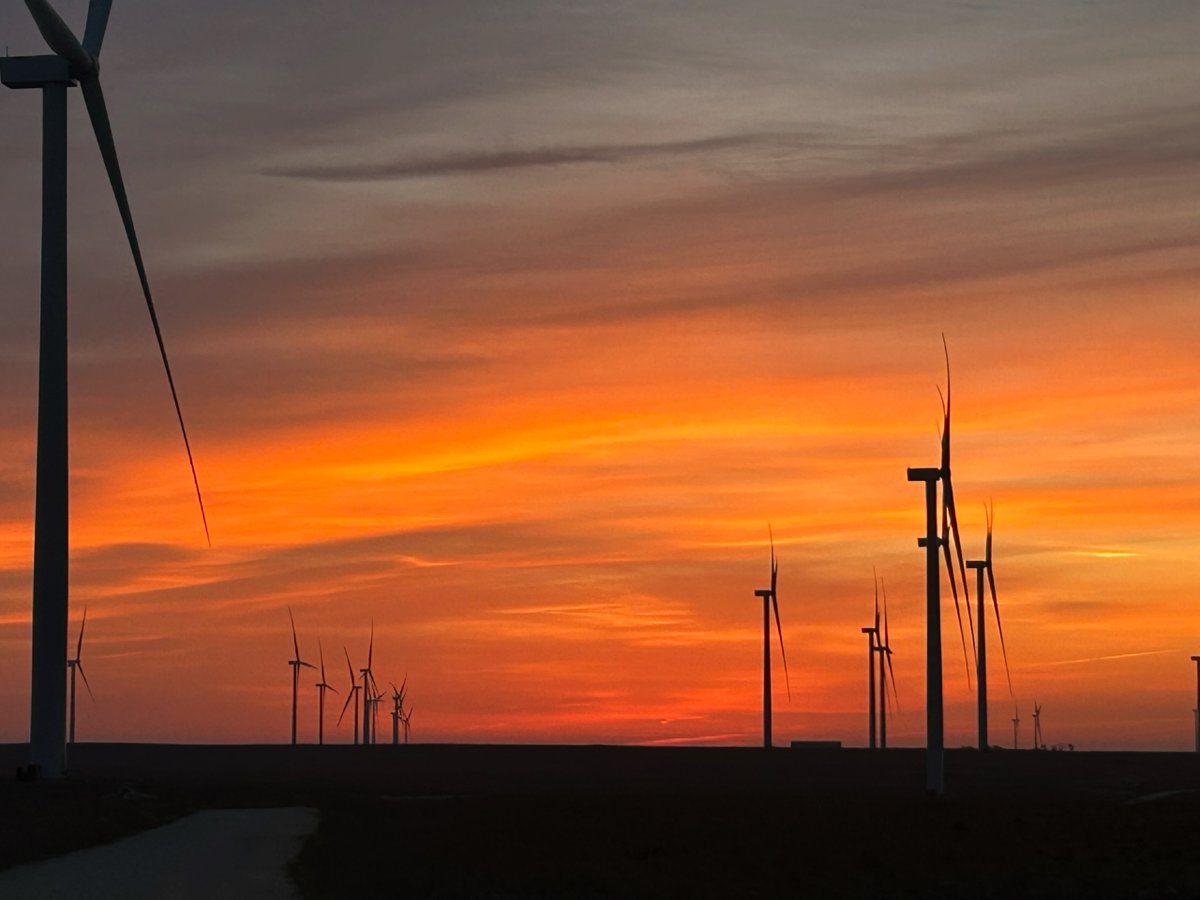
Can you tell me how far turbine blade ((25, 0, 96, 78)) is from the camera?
66.6m

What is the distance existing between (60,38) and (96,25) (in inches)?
280

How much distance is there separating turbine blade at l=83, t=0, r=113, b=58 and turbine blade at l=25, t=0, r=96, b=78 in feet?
7.05

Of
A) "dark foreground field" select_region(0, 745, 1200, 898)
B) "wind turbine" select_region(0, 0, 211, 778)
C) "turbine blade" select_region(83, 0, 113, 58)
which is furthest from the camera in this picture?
"turbine blade" select_region(83, 0, 113, 58)

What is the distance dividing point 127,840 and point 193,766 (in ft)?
484

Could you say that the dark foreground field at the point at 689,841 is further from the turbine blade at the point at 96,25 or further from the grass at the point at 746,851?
the turbine blade at the point at 96,25

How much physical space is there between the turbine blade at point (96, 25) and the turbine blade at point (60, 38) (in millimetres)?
2148

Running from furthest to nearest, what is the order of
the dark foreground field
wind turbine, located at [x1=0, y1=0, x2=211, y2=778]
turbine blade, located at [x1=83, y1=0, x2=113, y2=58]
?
turbine blade, located at [x1=83, y1=0, x2=113, y2=58], wind turbine, located at [x1=0, y1=0, x2=211, y2=778], the dark foreground field

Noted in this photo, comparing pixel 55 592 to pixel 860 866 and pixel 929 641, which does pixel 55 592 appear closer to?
pixel 860 866

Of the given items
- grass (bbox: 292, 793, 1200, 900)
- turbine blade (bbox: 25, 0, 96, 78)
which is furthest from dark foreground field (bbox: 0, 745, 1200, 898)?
turbine blade (bbox: 25, 0, 96, 78)

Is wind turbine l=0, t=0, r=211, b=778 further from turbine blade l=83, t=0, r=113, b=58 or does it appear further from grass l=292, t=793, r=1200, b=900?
grass l=292, t=793, r=1200, b=900

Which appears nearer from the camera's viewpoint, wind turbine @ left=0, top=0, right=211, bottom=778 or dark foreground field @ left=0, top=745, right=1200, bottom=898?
dark foreground field @ left=0, top=745, right=1200, bottom=898

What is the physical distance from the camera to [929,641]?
81.0m

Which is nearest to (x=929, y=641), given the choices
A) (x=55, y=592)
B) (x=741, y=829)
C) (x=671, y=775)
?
(x=741, y=829)

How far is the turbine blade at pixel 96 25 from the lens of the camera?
73625 mm
